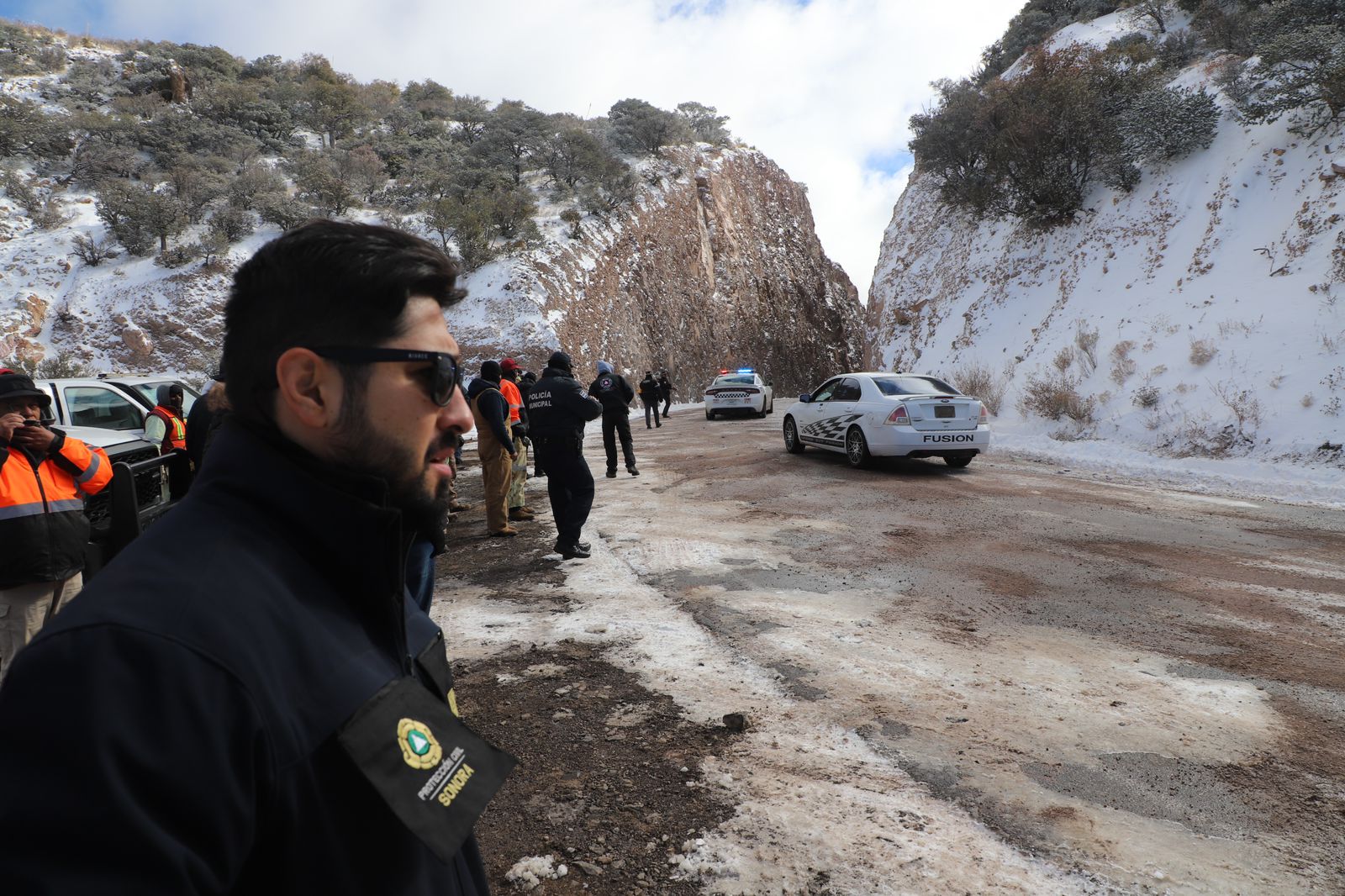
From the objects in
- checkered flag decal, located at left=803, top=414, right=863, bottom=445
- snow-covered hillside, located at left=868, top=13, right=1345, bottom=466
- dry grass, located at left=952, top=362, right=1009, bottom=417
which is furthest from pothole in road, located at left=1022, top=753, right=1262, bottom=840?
dry grass, located at left=952, top=362, right=1009, bottom=417

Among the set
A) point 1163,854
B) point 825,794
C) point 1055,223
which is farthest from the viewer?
point 1055,223

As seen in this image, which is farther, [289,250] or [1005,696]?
[1005,696]

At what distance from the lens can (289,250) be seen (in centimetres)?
127

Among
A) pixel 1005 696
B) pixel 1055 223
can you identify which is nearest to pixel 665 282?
pixel 1055 223

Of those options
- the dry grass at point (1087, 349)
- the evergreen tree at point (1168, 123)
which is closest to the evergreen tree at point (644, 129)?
the evergreen tree at point (1168, 123)

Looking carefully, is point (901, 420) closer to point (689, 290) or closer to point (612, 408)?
point (612, 408)

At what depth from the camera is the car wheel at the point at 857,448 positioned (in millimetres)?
11633

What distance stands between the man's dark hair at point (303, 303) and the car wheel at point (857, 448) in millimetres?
10774

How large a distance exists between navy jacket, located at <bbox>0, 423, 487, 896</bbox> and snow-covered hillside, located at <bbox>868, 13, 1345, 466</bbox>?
13595mm

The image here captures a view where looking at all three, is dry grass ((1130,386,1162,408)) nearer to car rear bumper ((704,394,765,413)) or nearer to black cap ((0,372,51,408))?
car rear bumper ((704,394,765,413))

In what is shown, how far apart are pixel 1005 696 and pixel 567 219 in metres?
30.3

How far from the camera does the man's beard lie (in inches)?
50.3

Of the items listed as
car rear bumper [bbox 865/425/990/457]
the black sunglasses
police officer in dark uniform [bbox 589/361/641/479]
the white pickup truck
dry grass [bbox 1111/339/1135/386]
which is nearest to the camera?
the black sunglasses

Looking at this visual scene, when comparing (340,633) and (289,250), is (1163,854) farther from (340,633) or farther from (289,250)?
(289,250)
